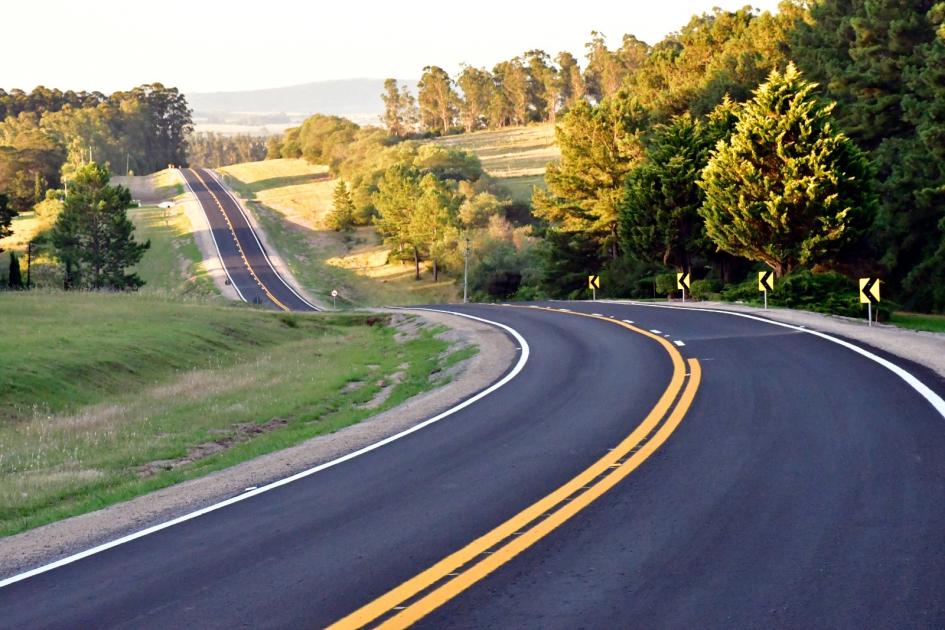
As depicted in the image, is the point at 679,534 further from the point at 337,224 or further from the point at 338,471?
the point at 337,224

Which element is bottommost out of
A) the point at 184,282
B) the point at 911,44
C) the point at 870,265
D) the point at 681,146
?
the point at 184,282

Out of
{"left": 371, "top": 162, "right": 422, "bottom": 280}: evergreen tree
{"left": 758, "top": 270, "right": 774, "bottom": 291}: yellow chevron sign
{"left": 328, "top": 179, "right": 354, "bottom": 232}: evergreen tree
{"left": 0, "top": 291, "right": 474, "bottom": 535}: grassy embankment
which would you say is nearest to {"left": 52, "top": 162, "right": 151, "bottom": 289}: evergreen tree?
{"left": 371, "top": 162, "right": 422, "bottom": 280}: evergreen tree

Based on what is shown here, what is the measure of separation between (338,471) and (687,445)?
13.2 ft

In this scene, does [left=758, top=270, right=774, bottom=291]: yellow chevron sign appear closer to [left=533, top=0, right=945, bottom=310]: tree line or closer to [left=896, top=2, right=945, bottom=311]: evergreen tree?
[left=533, top=0, right=945, bottom=310]: tree line

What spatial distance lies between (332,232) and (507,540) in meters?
112

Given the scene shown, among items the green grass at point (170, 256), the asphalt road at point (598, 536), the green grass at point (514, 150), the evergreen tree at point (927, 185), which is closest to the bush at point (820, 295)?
the evergreen tree at point (927, 185)

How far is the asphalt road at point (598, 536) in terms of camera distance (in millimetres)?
6363

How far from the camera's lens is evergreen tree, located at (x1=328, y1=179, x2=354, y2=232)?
117 m

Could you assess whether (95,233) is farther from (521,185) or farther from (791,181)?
(521,185)

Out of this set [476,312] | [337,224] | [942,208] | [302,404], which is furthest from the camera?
[337,224]

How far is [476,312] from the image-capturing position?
41.7 meters

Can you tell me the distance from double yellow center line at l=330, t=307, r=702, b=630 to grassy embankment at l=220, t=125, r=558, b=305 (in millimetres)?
75803

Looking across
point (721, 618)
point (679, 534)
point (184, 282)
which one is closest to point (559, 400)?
point (679, 534)

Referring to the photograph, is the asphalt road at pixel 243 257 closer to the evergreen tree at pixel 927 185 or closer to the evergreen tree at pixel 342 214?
the evergreen tree at pixel 342 214
